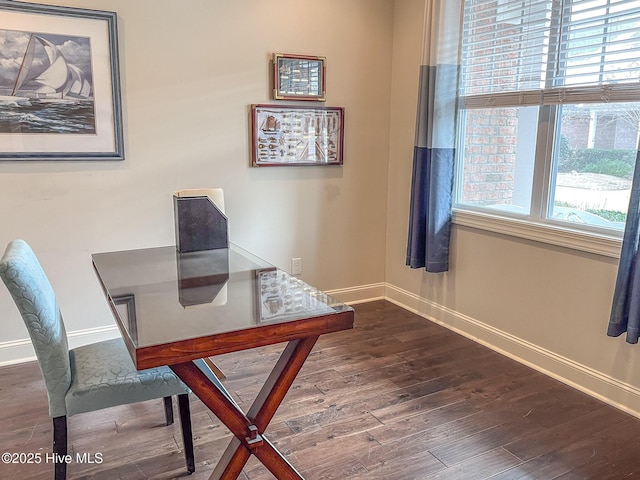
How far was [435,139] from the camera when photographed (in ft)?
10.3

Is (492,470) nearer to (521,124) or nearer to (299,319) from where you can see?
(299,319)

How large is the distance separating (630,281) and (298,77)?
7.25 ft

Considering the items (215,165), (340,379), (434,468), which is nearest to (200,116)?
(215,165)

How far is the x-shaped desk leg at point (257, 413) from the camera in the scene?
1.56 m

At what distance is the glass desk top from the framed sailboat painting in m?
0.99

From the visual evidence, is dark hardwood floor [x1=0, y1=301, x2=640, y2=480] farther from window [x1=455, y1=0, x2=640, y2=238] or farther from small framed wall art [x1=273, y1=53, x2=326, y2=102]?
small framed wall art [x1=273, y1=53, x2=326, y2=102]

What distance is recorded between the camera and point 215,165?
319 centimetres

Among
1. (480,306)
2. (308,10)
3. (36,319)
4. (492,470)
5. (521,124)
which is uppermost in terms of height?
(308,10)

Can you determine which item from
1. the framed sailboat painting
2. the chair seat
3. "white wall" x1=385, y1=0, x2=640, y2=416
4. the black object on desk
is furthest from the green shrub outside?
the framed sailboat painting

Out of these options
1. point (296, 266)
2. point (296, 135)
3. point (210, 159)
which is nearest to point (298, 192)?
point (296, 135)

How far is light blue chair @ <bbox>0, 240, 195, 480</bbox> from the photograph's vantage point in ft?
5.22

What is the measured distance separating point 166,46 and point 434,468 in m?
2.56

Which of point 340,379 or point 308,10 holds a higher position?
point 308,10

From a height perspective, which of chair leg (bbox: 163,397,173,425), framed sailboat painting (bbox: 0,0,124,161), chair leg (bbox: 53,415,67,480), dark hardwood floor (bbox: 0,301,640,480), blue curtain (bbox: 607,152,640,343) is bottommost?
dark hardwood floor (bbox: 0,301,640,480)
